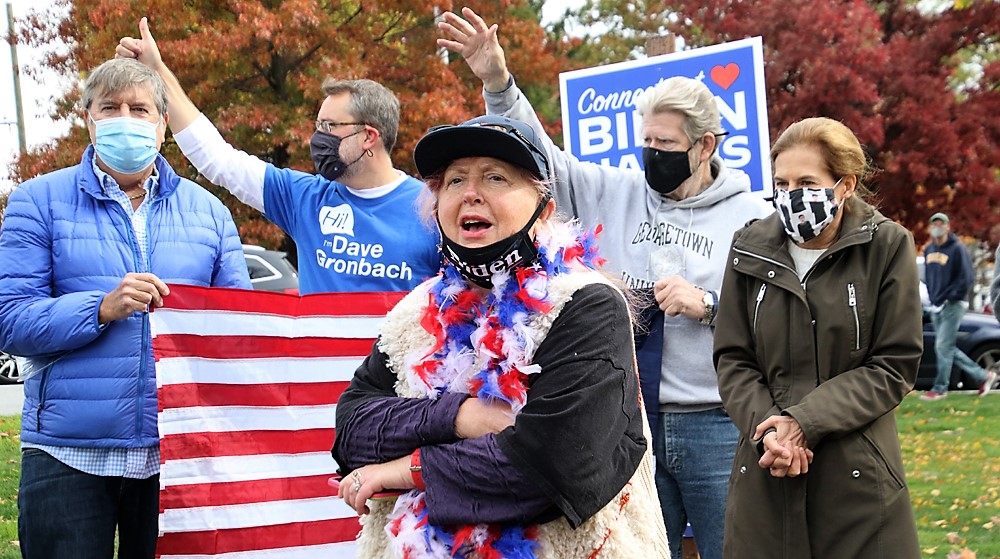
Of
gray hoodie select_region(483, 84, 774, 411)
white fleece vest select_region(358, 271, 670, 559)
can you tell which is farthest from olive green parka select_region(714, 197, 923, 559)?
white fleece vest select_region(358, 271, 670, 559)

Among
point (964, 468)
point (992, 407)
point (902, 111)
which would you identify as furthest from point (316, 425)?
point (902, 111)

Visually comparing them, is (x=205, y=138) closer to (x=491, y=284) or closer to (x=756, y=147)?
(x=491, y=284)

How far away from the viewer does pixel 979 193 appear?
631 inches

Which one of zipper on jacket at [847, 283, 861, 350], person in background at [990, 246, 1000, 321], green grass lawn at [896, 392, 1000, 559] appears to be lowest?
green grass lawn at [896, 392, 1000, 559]

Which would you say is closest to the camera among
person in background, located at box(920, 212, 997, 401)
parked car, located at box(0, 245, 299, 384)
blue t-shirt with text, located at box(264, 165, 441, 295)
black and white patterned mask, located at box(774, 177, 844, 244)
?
black and white patterned mask, located at box(774, 177, 844, 244)

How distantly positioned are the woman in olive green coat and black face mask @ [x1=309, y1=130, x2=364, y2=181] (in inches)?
63.5

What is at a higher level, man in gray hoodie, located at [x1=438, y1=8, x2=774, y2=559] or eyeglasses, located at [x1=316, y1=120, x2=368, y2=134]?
eyeglasses, located at [x1=316, y1=120, x2=368, y2=134]

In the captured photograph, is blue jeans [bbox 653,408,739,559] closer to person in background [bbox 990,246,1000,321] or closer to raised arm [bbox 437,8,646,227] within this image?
raised arm [bbox 437,8,646,227]

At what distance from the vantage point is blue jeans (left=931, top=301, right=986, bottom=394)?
12766 millimetres

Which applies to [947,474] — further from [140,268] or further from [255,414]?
[140,268]

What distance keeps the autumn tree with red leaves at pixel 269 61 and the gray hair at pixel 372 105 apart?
8.11m

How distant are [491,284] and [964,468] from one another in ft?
25.3

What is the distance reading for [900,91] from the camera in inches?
631

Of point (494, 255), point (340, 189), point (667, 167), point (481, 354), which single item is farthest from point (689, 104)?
point (481, 354)
